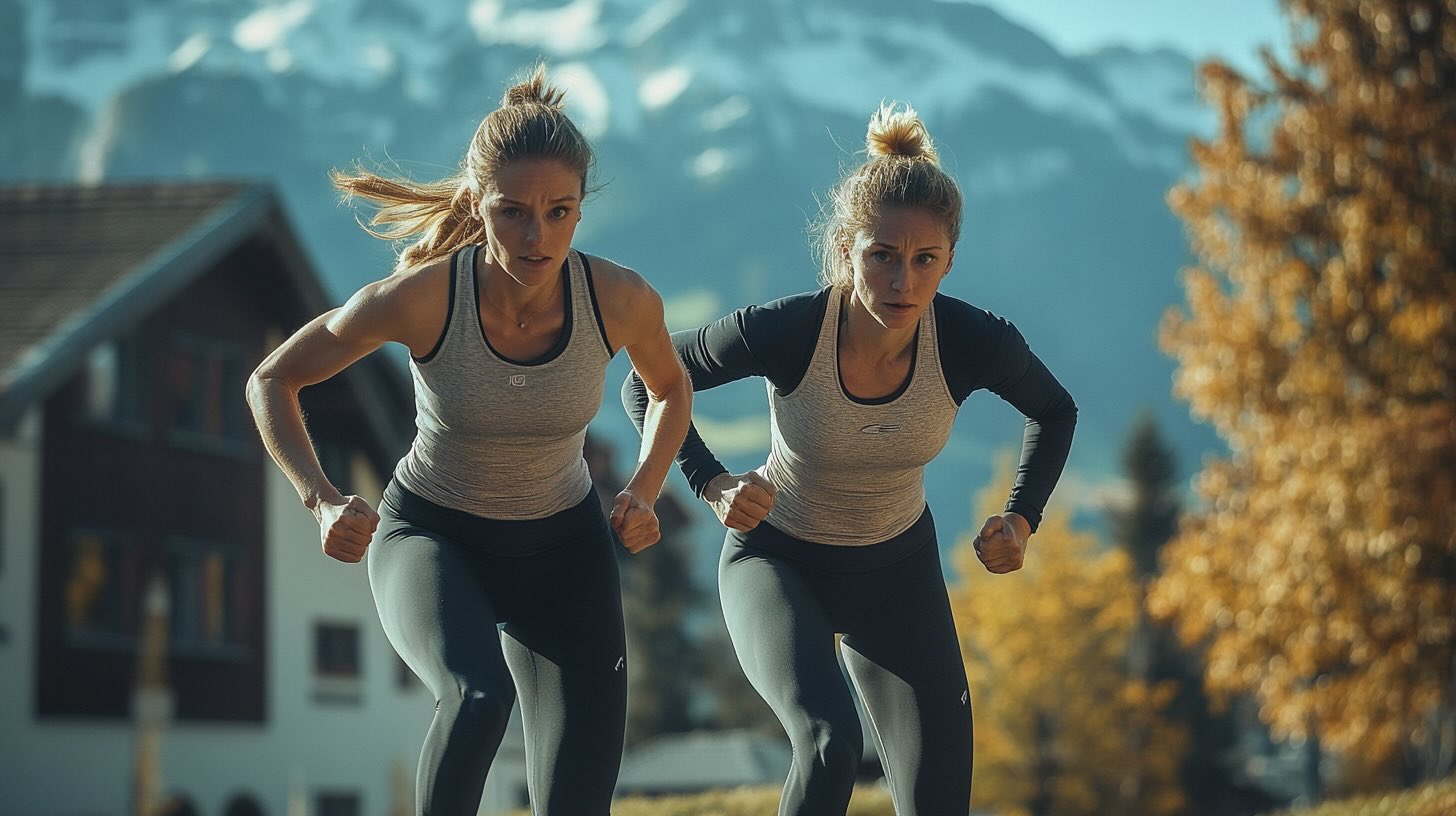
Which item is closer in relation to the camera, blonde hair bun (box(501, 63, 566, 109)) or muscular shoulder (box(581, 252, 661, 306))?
→ muscular shoulder (box(581, 252, 661, 306))

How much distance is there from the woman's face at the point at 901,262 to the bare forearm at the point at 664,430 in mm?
613

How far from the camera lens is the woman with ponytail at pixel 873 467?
5.43 m

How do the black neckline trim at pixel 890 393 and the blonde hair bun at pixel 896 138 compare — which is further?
the blonde hair bun at pixel 896 138

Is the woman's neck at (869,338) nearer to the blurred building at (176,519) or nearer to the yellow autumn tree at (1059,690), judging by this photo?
the blurred building at (176,519)

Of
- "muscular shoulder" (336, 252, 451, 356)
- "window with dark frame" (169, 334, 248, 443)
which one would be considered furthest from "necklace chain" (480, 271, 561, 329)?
"window with dark frame" (169, 334, 248, 443)

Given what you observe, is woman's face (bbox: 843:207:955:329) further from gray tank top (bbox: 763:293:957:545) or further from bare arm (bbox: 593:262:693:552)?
bare arm (bbox: 593:262:693:552)

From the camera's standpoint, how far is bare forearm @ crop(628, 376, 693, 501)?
549 cm

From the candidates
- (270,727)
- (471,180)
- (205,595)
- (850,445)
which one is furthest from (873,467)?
(270,727)

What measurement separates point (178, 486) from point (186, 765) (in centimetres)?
456

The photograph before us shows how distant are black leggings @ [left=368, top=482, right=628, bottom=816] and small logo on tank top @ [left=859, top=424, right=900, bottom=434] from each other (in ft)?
2.70

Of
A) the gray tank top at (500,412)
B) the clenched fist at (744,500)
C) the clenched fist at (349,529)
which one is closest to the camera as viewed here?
the clenched fist at (349,529)

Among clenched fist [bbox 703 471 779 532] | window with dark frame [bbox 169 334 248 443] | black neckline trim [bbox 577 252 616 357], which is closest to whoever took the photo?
black neckline trim [bbox 577 252 616 357]

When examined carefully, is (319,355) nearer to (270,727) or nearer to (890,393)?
(890,393)

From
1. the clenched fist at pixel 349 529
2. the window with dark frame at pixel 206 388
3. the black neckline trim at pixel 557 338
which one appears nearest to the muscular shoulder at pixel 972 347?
the black neckline trim at pixel 557 338
